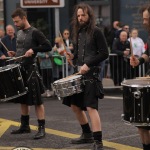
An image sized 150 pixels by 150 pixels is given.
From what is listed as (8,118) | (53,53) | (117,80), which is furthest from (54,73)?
(8,118)

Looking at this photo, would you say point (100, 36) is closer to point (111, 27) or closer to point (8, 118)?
point (8, 118)

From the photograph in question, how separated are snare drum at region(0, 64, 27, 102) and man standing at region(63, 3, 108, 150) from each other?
85 centimetres

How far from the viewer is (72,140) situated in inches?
289

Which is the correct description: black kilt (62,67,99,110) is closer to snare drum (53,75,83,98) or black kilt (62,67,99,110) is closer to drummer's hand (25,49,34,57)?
snare drum (53,75,83,98)

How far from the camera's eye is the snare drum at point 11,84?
7.47m

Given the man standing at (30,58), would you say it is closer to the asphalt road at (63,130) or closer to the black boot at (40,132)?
the black boot at (40,132)

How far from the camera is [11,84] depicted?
753cm

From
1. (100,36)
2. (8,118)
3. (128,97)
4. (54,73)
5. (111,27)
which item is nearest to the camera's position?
(128,97)

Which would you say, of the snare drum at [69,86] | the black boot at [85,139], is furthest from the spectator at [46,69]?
the snare drum at [69,86]

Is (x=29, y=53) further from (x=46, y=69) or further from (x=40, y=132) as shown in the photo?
(x=46, y=69)

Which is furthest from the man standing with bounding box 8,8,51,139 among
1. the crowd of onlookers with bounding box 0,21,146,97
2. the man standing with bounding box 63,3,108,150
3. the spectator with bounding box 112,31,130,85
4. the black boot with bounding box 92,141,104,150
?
the spectator with bounding box 112,31,130,85

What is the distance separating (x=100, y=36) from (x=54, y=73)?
6.69 metres

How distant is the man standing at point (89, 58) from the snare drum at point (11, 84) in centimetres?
85

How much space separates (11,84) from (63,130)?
1.29 meters
